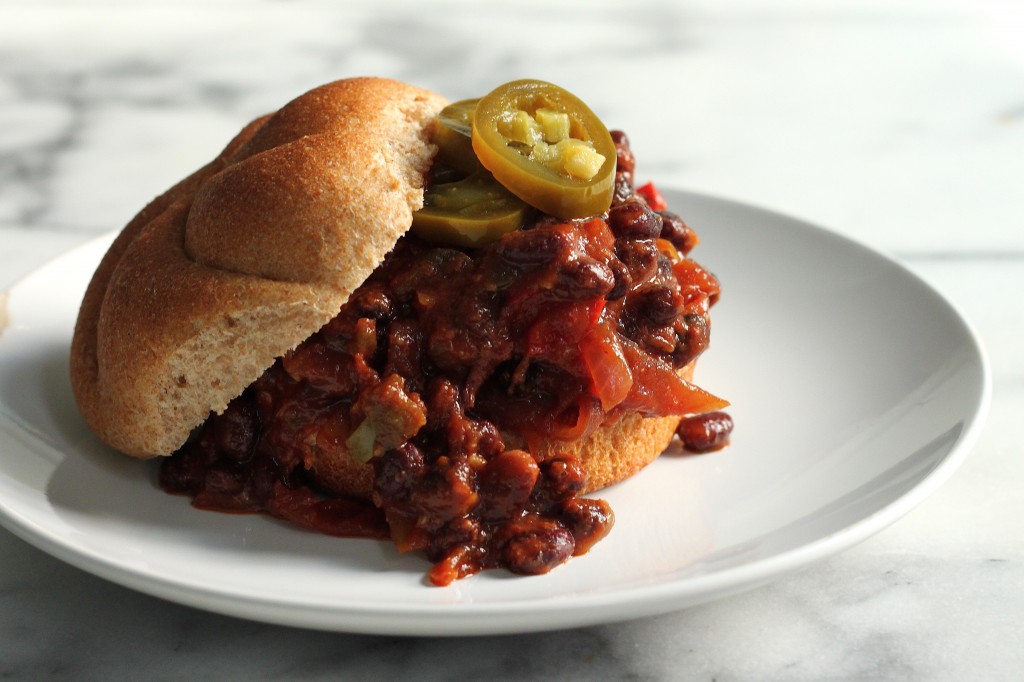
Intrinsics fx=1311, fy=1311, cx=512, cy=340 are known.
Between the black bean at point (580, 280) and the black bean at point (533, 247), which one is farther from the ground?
the black bean at point (533, 247)

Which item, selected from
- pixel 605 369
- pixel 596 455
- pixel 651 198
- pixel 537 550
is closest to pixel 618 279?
pixel 605 369

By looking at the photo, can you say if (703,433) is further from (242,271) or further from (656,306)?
(242,271)

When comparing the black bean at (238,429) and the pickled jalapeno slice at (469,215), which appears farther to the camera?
the black bean at (238,429)

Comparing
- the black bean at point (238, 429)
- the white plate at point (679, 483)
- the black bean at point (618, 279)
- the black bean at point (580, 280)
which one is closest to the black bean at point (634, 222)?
the black bean at point (618, 279)

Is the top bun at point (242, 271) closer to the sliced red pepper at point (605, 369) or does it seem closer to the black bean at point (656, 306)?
the sliced red pepper at point (605, 369)

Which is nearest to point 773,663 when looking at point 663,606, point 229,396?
point 663,606

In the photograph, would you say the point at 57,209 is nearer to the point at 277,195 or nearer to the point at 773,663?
the point at 277,195

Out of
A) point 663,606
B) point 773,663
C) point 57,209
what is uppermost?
point 663,606
